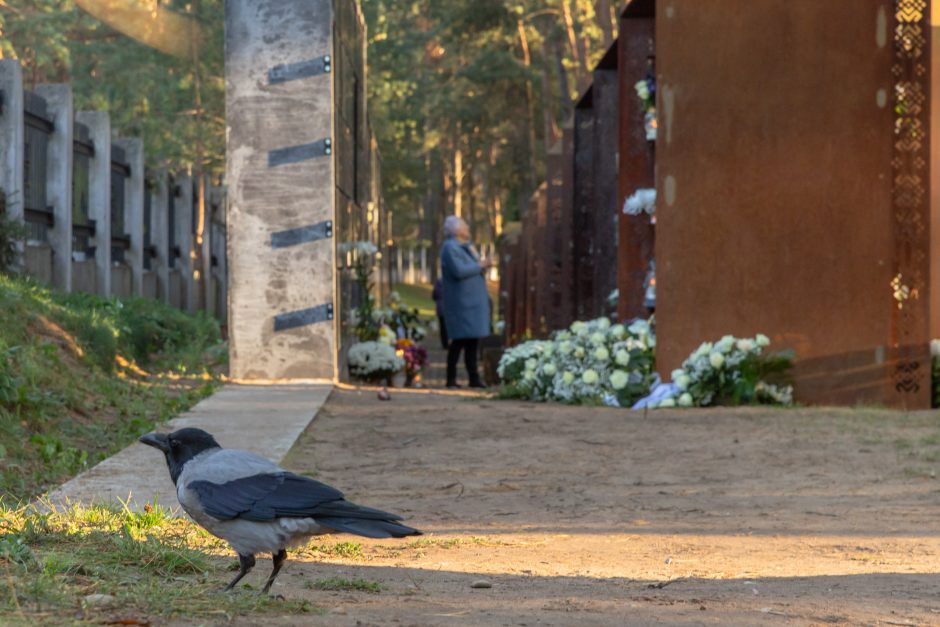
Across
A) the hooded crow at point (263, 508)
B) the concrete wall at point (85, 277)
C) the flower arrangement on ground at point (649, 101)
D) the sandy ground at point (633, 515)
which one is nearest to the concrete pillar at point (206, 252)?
the concrete wall at point (85, 277)

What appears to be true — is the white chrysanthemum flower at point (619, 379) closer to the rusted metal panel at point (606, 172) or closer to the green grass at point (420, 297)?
the rusted metal panel at point (606, 172)

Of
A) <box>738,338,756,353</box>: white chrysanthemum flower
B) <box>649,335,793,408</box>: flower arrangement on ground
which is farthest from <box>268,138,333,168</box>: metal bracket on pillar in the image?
<box>738,338,756,353</box>: white chrysanthemum flower

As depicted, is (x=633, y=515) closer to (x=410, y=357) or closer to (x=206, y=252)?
(x=410, y=357)

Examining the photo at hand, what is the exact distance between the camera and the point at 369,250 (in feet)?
56.6

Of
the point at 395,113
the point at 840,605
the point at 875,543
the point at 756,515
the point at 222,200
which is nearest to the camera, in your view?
the point at 840,605

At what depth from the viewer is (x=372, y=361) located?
15773 mm

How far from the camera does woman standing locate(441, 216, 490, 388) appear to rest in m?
16.8

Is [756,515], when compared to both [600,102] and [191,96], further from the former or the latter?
[191,96]

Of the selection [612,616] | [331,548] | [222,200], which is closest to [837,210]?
[331,548]

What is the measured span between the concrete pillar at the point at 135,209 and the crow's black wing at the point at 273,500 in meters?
15.4

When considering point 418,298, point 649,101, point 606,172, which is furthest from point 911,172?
point 418,298

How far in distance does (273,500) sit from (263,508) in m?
0.04

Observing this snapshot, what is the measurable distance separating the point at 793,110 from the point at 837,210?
2.95 ft

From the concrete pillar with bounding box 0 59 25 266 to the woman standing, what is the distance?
4.99m
